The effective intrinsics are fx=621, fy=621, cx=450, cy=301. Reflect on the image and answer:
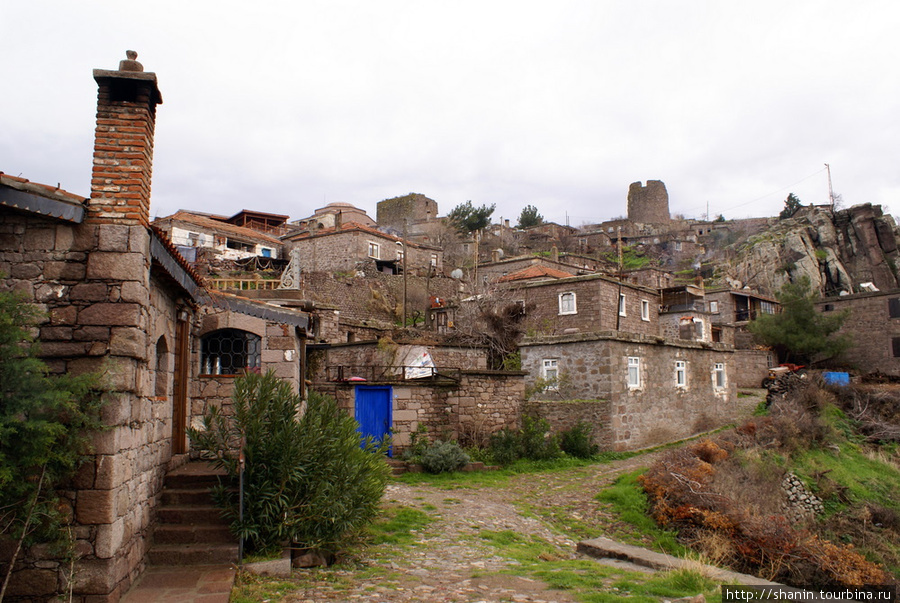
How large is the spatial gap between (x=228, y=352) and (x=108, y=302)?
14.8 feet

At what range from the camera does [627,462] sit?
1850 centimetres

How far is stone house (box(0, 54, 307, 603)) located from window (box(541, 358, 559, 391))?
1503 cm

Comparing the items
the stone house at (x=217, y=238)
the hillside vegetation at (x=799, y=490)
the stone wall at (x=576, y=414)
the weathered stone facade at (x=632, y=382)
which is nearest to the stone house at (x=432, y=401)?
the stone wall at (x=576, y=414)

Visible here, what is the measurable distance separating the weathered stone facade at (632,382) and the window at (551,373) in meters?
0.04

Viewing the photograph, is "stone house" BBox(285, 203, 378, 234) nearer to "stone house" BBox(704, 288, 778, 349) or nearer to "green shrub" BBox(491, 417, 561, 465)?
"stone house" BBox(704, 288, 778, 349)

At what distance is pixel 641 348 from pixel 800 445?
5.65m

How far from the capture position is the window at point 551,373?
20891 mm

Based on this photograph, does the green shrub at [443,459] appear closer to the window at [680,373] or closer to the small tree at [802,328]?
the window at [680,373]

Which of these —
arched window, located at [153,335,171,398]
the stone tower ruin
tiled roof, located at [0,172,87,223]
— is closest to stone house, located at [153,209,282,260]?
arched window, located at [153,335,171,398]

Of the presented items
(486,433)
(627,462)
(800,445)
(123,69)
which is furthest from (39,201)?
(800,445)

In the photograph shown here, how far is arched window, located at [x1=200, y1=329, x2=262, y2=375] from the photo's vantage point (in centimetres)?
1022

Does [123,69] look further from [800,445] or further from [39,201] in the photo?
[800,445]

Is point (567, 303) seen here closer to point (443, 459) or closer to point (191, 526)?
point (443, 459)

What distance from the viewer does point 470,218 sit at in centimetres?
Result: 5978
